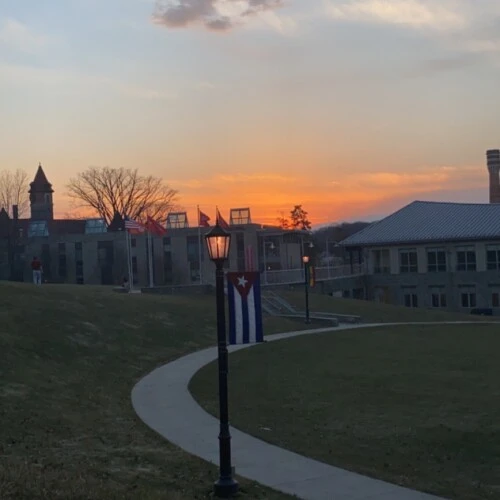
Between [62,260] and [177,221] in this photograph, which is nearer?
[62,260]

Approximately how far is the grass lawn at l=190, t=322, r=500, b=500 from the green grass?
56.5 feet

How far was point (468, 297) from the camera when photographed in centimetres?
6869

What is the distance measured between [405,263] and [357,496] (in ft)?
211

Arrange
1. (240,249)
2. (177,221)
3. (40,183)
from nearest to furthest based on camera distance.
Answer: (240,249) < (177,221) < (40,183)

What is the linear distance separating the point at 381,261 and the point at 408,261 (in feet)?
9.43

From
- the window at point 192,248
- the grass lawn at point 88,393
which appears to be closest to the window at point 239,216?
the window at point 192,248

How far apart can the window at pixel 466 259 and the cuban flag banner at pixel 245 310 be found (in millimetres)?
59915

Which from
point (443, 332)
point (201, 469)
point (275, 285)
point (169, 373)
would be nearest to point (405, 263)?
point (275, 285)

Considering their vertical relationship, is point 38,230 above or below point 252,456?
above

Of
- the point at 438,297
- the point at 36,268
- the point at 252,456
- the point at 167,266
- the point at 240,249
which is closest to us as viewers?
the point at 252,456

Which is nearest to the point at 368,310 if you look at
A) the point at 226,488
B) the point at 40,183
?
the point at 226,488

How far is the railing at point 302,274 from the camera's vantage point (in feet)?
189

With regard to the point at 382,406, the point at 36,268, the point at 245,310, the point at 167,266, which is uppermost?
the point at 167,266

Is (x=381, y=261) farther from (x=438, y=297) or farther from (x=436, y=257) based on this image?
(x=438, y=297)
